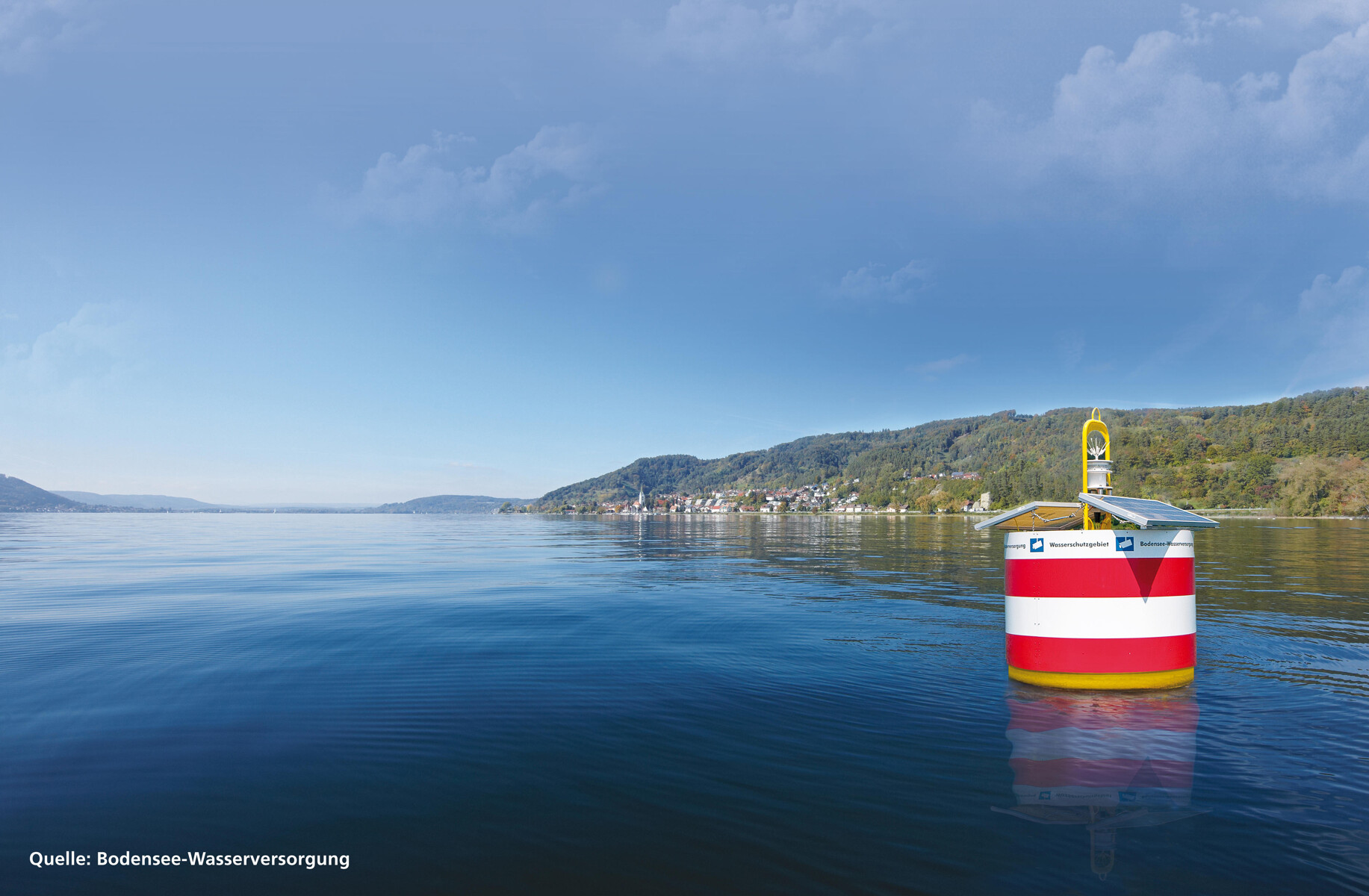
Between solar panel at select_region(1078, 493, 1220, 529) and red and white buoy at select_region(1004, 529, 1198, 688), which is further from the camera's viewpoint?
red and white buoy at select_region(1004, 529, 1198, 688)

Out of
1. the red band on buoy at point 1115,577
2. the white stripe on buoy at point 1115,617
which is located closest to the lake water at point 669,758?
the white stripe on buoy at point 1115,617

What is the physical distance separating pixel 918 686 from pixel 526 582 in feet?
55.7

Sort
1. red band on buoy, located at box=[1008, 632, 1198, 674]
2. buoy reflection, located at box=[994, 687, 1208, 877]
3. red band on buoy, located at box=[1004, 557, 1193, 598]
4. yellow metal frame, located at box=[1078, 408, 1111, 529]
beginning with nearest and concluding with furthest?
buoy reflection, located at box=[994, 687, 1208, 877]
red band on buoy, located at box=[1004, 557, 1193, 598]
red band on buoy, located at box=[1008, 632, 1198, 674]
yellow metal frame, located at box=[1078, 408, 1111, 529]

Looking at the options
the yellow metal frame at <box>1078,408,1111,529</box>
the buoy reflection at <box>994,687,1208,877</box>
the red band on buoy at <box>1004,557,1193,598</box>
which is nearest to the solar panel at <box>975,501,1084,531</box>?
the yellow metal frame at <box>1078,408,1111,529</box>

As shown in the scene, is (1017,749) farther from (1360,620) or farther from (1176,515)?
(1360,620)

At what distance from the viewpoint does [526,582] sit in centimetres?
2355

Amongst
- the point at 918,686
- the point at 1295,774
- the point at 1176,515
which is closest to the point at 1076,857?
the point at 1295,774

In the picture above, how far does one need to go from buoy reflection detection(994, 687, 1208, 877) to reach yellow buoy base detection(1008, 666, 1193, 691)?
130mm

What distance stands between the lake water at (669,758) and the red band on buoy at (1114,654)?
35 centimetres

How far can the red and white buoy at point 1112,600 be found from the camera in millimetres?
8273

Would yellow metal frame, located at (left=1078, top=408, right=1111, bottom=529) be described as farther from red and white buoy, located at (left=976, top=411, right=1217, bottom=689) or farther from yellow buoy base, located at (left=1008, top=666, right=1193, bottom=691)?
yellow buoy base, located at (left=1008, top=666, right=1193, bottom=691)

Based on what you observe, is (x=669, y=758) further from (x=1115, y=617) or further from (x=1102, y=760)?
(x=1115, y=617)

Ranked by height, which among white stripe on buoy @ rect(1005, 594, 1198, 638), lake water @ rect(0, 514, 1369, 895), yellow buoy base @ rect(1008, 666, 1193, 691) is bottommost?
lake water @ rect(0, 514, 1369, 895)

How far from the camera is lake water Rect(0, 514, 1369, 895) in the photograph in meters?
4.57
